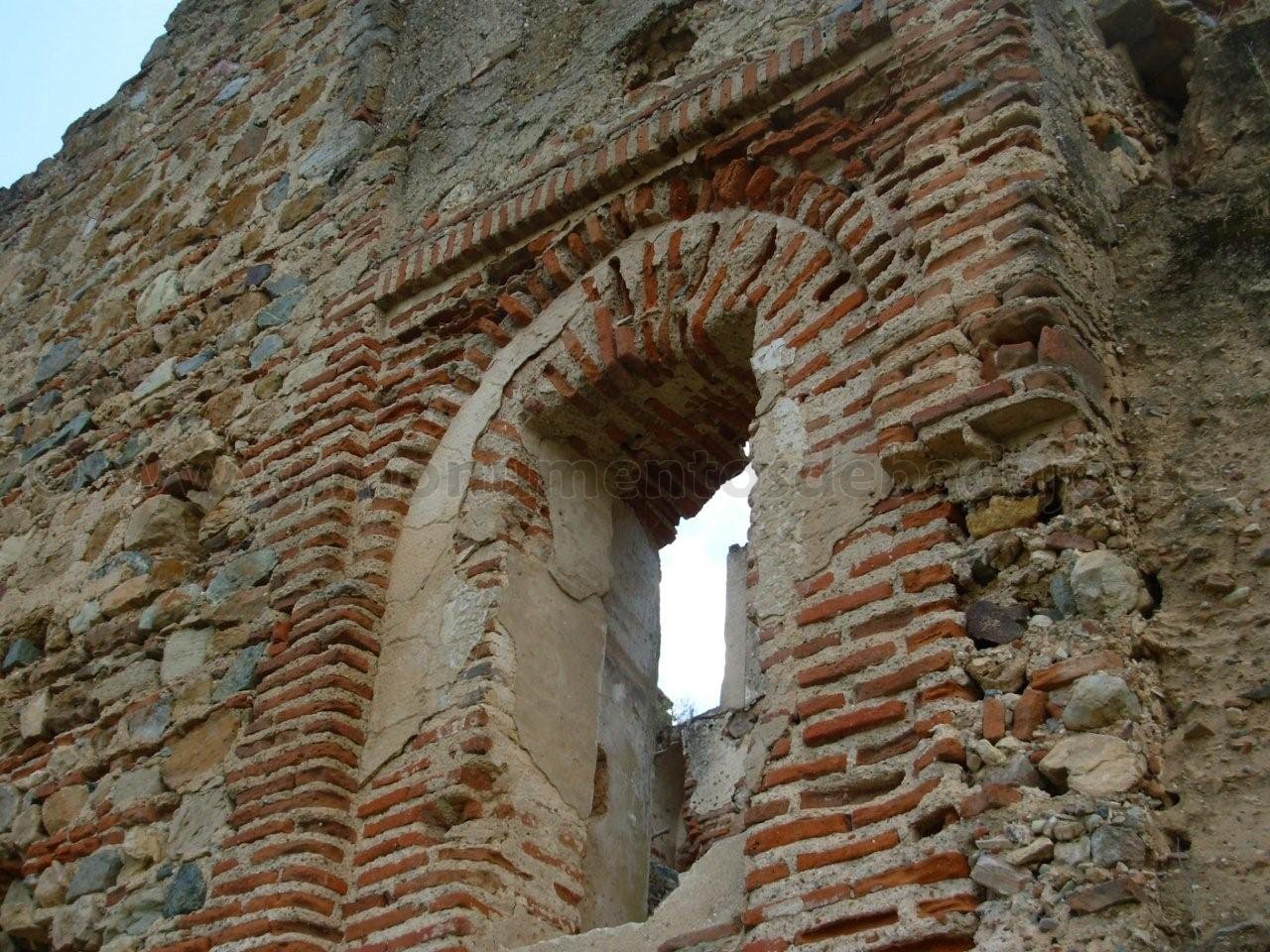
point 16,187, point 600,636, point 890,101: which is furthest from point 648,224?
point 16,187

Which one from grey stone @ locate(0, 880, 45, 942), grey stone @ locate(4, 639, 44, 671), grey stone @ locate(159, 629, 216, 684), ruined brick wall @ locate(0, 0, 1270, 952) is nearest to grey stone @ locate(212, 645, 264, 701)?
ruined brick wall @ locate(0, 0, 1270, 952)

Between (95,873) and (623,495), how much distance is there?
2049 mm

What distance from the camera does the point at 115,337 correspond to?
6008 mm

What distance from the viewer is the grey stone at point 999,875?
6.98 ft

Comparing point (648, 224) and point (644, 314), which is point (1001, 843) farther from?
point (648, 224)

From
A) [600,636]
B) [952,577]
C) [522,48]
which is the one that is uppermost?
[522,48]

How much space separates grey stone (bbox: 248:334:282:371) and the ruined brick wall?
0.03 meters

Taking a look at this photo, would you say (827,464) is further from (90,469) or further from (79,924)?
(90,469)

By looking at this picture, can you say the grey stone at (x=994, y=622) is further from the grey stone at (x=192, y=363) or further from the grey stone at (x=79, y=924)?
the grey stone at (x=192, y=363)

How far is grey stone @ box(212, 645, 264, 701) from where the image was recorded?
13.1ft

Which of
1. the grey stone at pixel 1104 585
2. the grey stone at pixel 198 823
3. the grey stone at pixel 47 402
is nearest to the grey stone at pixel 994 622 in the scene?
the grey stone at pixel 1104 585

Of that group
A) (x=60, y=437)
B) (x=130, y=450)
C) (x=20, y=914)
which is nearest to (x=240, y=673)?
(x=20, y=914)

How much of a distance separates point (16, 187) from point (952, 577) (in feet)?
25.2

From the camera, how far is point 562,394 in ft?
13.3
